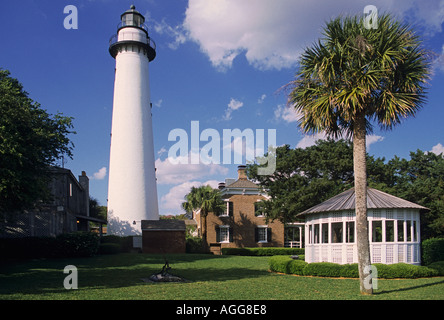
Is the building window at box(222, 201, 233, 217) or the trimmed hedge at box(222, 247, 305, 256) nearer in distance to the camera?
the trimmed hedge at box(222, 247, 305, 256)

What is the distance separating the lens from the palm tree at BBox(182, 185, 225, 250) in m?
42.1

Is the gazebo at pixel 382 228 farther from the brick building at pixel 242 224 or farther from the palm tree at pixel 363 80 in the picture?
the brick building at pixel 242 224

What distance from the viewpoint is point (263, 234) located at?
150 feet

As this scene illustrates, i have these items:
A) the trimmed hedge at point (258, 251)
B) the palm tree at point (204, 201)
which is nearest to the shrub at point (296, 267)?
the trimmed hedge at point (258, 251)

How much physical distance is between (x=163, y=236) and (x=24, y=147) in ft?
62.1

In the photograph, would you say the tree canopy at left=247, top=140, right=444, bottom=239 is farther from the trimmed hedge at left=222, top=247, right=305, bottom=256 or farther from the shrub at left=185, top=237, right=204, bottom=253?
the shrub at left=185, top=237, right=204, bottom=253

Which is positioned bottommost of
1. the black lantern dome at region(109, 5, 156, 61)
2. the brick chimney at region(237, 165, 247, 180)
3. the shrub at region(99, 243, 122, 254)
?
the shrub at region(99, 243, 122, 254)

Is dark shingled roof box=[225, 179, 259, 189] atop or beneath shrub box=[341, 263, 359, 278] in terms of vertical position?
atop

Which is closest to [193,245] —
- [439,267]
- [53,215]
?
[53,215]

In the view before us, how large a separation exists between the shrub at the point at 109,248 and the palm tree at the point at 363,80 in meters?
22.4

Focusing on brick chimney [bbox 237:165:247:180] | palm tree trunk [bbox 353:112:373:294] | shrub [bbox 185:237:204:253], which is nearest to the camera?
palm tree trunk [bbox 353:112:373:294]

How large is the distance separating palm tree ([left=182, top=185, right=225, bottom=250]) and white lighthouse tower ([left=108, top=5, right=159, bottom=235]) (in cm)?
618

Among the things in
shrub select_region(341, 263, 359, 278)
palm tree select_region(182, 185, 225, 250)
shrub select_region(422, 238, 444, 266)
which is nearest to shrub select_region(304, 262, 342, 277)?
shrub select_region(341, 263, 359, 278)
